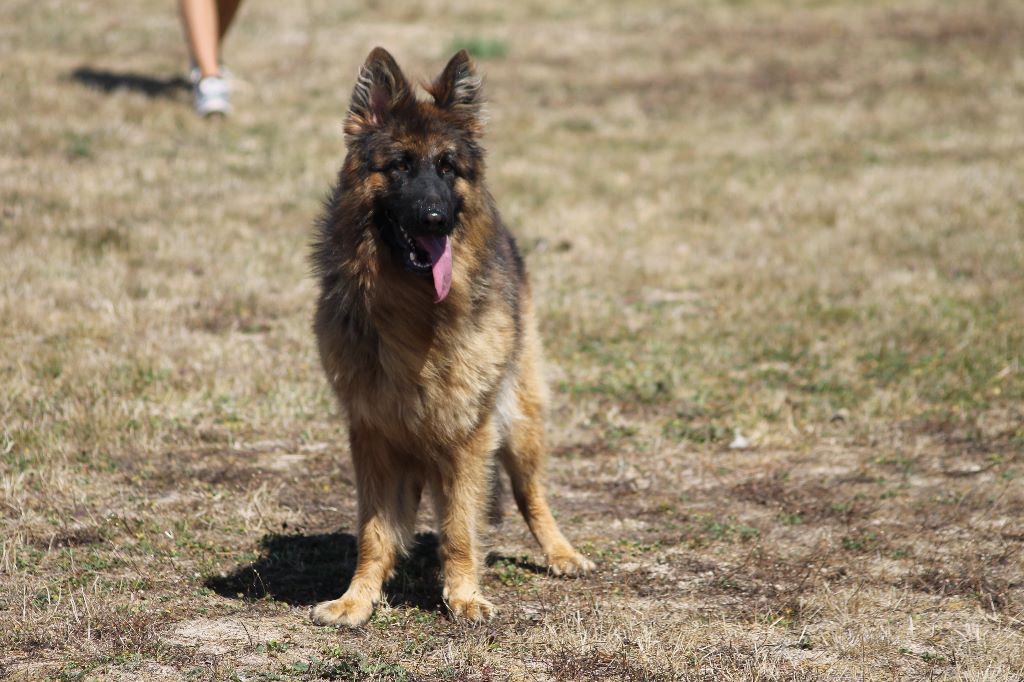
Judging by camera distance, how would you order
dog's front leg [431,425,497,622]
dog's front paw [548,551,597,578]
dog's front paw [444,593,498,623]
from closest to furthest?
dog's front paw [444,593,498,623] → dog's front leg [431,425,497,622] → dog's front paw [548,551,597,578]

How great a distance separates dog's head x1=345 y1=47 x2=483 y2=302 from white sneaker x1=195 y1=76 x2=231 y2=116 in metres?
9.35

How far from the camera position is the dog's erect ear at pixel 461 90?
4.71 meters

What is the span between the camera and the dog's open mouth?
4434 mm

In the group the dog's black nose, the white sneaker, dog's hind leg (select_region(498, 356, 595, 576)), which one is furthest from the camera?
the white sneaker

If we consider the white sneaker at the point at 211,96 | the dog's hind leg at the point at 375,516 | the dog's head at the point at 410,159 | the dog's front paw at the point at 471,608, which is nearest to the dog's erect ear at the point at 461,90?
the dog's head at the point at 410,159

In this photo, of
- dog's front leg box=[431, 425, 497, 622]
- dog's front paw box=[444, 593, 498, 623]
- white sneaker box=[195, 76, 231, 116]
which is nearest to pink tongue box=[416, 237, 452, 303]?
dog's front leg box=[431, 425, 497, 622]

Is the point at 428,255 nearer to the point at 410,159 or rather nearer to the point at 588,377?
the point at 410,159

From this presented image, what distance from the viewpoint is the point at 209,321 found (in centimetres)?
838

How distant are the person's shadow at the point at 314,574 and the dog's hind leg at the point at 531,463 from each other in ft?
1.73

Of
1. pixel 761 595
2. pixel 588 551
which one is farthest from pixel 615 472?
pixel 761 595

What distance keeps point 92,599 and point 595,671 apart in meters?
2.03

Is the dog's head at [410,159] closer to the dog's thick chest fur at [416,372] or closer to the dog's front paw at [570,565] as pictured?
the dog's thick chest fur at [416,372]

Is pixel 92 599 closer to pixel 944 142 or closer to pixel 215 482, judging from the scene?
pixel 215 482

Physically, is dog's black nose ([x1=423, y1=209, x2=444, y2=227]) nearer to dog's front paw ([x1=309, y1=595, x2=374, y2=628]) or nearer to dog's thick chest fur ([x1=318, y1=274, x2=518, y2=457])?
dog's thick chest fur ([x1=318, y1=274, x2=518, y2=457])
